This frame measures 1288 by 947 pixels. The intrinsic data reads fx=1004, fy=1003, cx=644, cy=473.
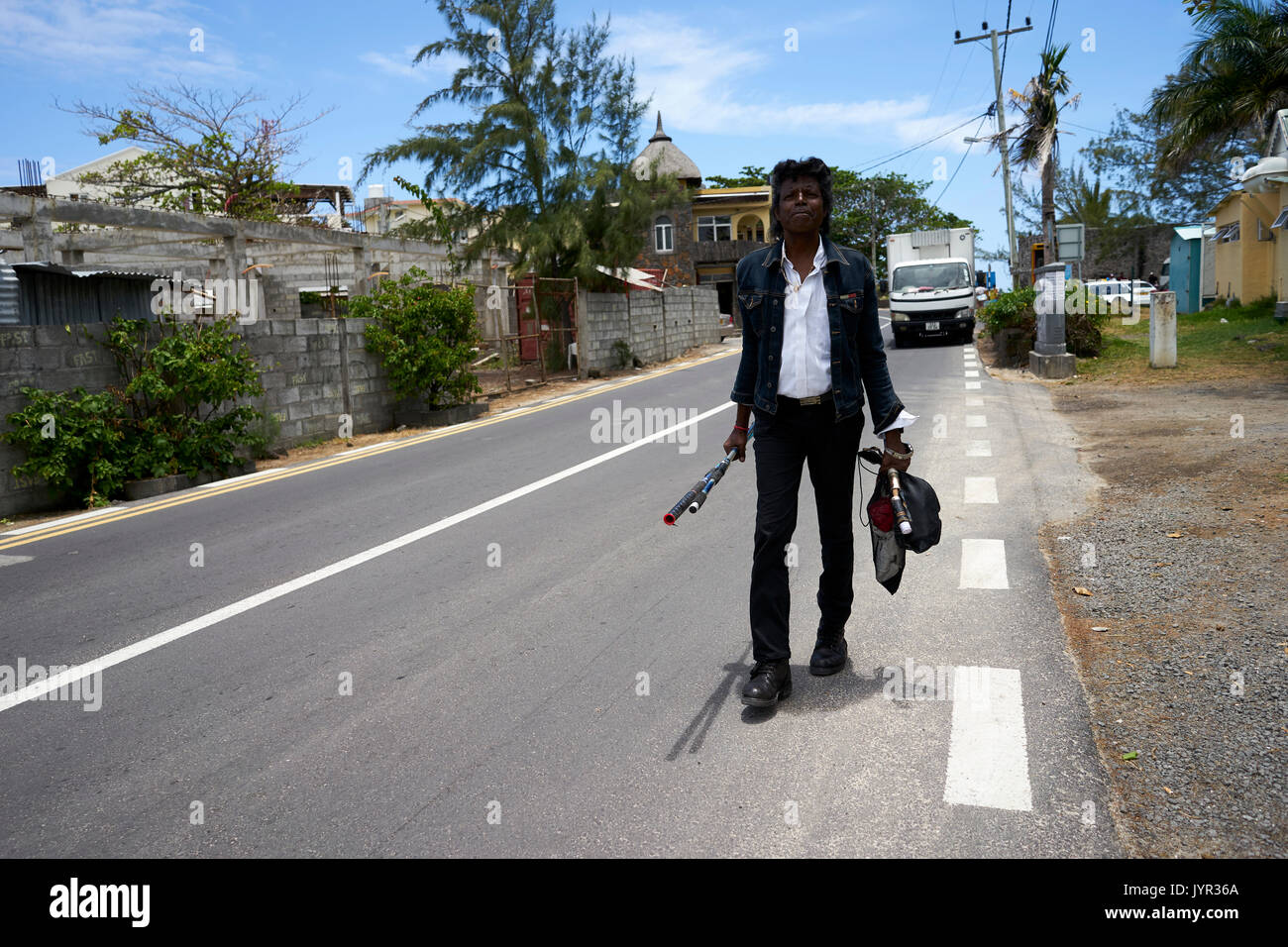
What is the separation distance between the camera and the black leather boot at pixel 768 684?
392 cm

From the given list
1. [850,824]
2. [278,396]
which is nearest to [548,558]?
[850,824]

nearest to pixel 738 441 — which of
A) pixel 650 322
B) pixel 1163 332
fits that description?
pixel 1163 332

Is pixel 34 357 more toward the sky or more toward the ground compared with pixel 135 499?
more toward the sky

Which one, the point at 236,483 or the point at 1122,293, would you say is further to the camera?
the point at 1122,293

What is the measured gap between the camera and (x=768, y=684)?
3.96m

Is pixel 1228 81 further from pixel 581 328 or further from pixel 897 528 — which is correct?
pixel 897 528

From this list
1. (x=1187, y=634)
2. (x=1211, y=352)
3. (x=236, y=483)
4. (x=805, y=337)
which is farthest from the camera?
(x=1211, y=352)

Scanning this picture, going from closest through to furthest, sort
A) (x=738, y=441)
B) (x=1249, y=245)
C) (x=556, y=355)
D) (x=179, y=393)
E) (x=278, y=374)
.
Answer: (x=738, y=441) < (x=179, y=393) < (x=278, y=374) < (x=556, y=355) < (x=1249, y=245)

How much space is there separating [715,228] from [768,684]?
4815 centimetres

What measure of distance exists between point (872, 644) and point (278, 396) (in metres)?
10.1

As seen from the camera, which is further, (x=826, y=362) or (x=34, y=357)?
(x=34, y=357)

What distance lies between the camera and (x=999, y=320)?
63.3 ft

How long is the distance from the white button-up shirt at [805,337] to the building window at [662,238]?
46.8m
